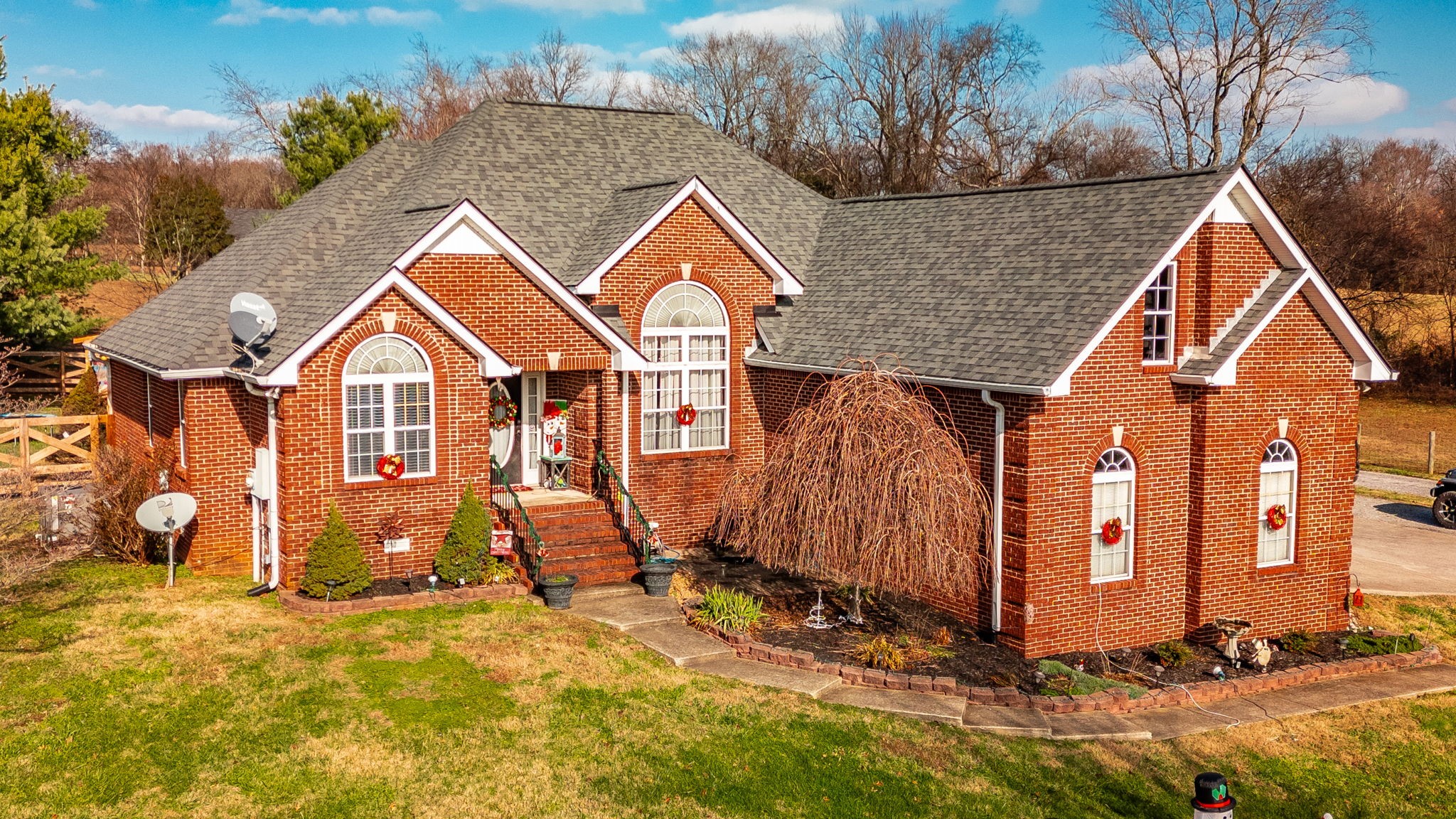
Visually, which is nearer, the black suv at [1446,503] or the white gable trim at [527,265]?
the white gable trim at [527,265]

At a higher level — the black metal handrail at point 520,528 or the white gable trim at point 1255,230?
the white gable trim at point 1255,230

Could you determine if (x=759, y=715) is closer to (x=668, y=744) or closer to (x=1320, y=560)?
(x=668, y=744)

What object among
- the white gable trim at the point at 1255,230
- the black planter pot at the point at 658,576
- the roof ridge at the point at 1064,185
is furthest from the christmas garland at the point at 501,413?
the white gable trim at the point at 1255,230

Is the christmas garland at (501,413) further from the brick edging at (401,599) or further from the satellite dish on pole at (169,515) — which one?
the satellite dish on pole at (169,515)

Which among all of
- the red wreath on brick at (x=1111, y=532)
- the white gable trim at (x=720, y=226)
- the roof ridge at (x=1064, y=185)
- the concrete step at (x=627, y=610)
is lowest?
the concrete step at (x=627, y=610)

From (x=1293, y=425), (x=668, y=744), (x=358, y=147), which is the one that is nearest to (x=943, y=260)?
(x=1293, y=425)

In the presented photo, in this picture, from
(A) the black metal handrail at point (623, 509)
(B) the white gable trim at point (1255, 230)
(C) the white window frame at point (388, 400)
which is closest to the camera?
(B) the white gable trim at point (1255, 230)

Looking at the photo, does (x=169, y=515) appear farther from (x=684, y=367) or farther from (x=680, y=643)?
(x=684, y=367)

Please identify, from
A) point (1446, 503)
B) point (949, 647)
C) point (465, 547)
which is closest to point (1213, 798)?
Answer: point (949, 647)
